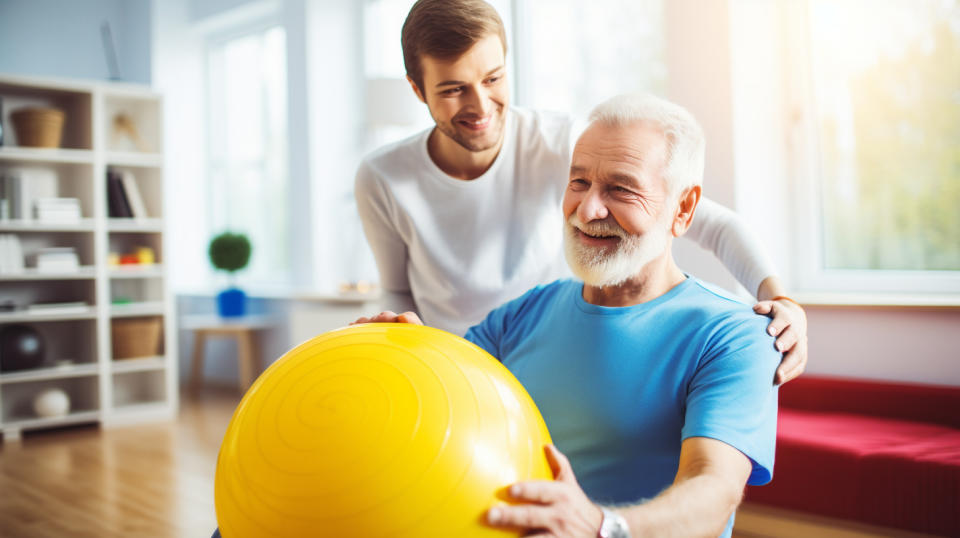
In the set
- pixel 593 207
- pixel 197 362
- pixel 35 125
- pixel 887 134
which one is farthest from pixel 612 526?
pixel 197 362

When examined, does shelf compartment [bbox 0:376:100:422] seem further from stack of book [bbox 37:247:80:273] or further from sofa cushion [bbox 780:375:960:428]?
sofa cushion [bbox 780:375:960:428]

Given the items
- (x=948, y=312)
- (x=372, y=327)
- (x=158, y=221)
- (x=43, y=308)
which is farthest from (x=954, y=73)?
(x=43, y=308)

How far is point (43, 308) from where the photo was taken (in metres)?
4.78

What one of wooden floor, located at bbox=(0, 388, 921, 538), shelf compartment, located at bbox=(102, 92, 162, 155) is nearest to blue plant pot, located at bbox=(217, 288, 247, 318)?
wooden floor, located at bbox=(0, 388, 921, 538)

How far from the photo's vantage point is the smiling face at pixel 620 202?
1320mm

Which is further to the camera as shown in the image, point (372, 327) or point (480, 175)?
point (480, 175)

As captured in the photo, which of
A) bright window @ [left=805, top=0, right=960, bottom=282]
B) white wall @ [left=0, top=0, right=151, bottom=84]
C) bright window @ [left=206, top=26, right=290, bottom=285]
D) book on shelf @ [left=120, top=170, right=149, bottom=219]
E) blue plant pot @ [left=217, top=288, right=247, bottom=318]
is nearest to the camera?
bright window @ [left=805, top=0, right=960, bottom=282]

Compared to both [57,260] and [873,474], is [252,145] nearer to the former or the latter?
[57,260]

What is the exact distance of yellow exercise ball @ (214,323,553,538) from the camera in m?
0.91

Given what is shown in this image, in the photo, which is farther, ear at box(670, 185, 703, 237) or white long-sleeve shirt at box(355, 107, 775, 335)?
white long-sleeve shirt at box(355, 107, 775, 335)

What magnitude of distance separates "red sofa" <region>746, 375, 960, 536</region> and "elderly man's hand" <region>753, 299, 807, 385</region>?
1.16m

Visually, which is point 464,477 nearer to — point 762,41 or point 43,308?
point 762,41

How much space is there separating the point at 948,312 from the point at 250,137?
17.8 feet

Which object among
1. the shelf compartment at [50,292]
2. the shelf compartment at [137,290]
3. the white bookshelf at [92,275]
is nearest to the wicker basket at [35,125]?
the white bookshelf at [92,275]
